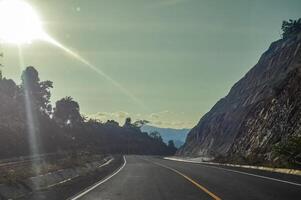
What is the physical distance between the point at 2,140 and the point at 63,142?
106 ft

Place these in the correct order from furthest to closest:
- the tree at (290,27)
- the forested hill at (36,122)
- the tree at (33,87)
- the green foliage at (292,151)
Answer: the tree at (33,87)
the tree at (290,27)
the forested hill at (36,122)
the green foliage at (292,151)

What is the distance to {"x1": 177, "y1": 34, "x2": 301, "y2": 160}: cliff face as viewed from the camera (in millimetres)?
49375

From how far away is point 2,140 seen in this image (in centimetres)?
6353

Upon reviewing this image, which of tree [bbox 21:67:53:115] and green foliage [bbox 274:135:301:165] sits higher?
tree [bbox 21:67:53:115]

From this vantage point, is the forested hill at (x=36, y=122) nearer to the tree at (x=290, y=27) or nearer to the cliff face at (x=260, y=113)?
the cliff face at (x=260, y=113)

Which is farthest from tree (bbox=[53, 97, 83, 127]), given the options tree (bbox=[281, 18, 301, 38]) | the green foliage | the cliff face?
the green foliage

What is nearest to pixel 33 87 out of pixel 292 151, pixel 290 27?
pixel 290 27

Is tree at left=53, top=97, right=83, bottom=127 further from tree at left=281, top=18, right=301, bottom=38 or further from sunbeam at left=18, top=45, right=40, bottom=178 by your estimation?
tree at left=281, top=18, right=301, bottom=38

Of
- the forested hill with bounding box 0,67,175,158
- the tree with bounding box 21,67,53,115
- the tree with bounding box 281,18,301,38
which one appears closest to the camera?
the forested hill with bounding box 0,67,175,158

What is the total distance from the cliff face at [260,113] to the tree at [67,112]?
1429 inches

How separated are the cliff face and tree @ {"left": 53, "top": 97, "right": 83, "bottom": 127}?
3629 centimetres

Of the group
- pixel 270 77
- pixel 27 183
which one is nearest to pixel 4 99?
pixel 270 77

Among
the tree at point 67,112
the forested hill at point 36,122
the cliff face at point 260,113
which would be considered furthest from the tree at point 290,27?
the tree at point 67,112

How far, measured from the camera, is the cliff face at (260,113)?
49.4 meters
